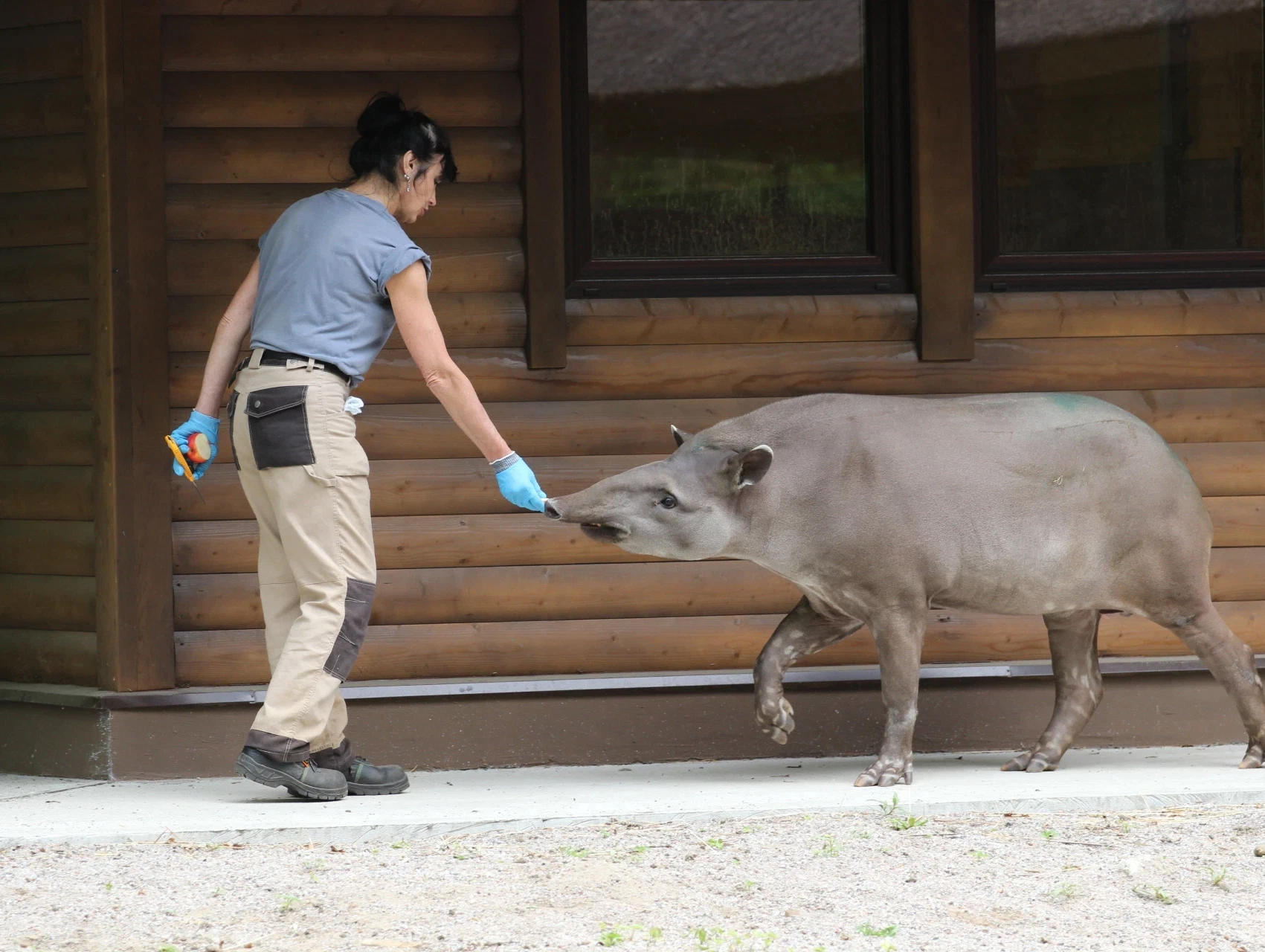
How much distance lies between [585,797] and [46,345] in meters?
2.50

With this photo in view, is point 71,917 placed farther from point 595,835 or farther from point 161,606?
point 161,606

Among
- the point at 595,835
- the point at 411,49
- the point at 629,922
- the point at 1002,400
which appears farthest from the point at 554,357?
the point at 629,922

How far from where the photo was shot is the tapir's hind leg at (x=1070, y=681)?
5.59 m

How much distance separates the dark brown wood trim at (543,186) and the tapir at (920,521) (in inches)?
29.6

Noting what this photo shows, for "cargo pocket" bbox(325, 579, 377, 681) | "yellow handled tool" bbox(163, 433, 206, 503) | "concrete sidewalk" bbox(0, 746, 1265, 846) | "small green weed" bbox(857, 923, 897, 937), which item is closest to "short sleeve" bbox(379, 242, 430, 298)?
"yellow handled tool" bbox(163, 433, 206, 503)

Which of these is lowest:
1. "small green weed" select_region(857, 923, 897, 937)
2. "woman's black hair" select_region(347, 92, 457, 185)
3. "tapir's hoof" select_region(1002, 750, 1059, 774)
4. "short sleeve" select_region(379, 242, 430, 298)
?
"tapir's hoof" select_region(1002, 750, 1059, 774)

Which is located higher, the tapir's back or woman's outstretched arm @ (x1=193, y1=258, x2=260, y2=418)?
woman's outstretched arm @ (x1=193, y1=258, x2=260, y2=418)

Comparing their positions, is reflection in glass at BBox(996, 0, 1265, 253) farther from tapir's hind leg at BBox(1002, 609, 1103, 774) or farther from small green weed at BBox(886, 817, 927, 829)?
small green weed at BBox(886, 817, 927, 829)

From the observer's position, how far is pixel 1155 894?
3990mm

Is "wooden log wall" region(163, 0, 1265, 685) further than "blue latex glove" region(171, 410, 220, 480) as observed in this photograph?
Yes

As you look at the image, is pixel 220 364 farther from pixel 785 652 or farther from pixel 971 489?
pixel 971 489

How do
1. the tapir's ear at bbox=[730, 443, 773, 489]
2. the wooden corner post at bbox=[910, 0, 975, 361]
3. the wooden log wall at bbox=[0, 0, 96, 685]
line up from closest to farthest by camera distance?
the tapir's ear at bbox=[730, 443, 773, 489]
the wooden log wall at bbox=[0, 0, 96, 685]
the wooden corner post at bbox=[910, 0, 975, 361]

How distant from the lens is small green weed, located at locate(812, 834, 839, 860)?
14.3 ft

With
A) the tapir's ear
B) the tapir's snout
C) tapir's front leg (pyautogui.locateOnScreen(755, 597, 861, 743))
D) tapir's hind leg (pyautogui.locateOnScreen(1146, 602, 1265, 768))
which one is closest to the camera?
the tapir's snout
